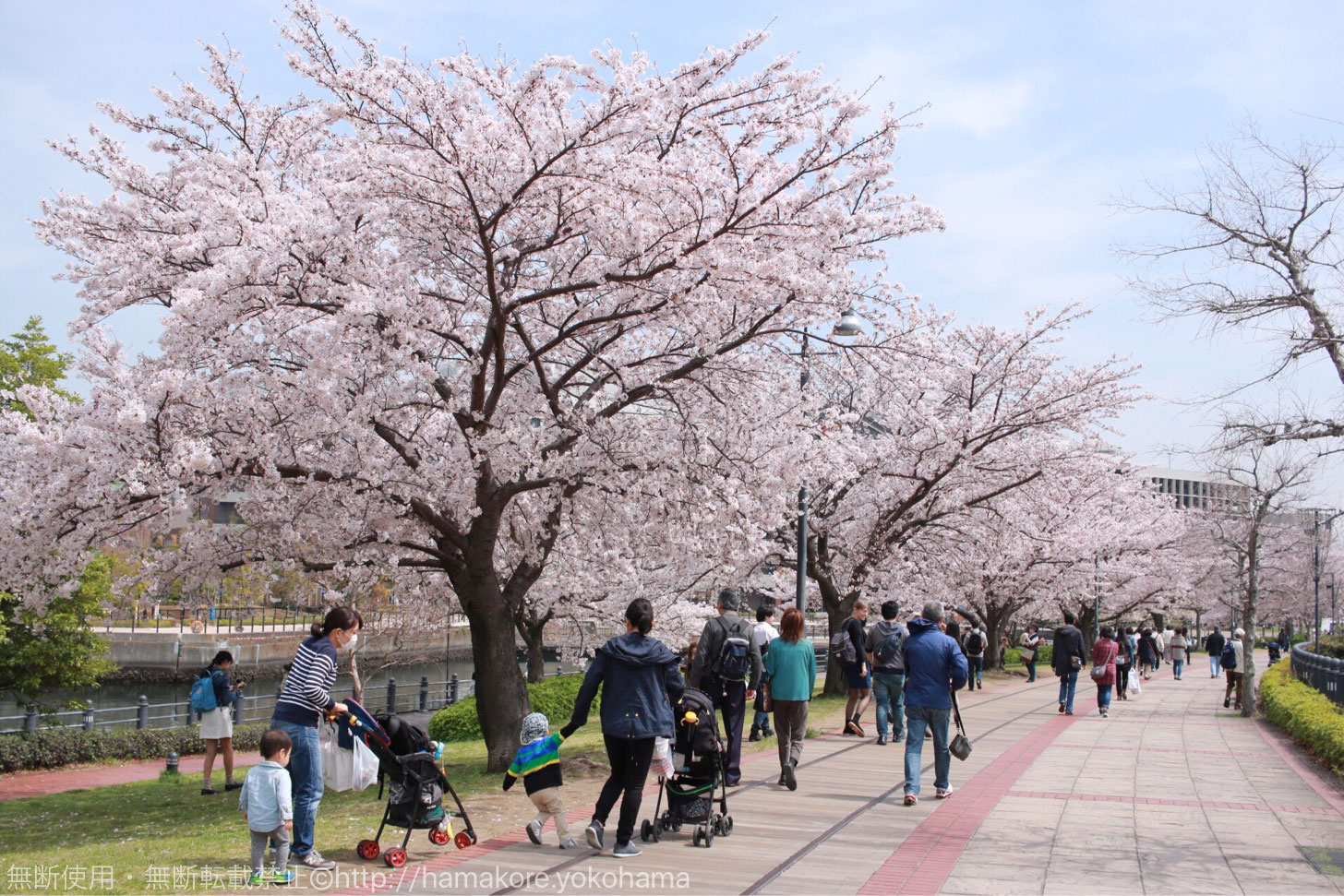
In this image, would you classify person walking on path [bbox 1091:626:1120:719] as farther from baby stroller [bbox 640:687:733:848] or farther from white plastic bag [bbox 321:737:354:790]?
white plastic bag [bbox 321:737:354:790]

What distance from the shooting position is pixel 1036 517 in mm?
29359

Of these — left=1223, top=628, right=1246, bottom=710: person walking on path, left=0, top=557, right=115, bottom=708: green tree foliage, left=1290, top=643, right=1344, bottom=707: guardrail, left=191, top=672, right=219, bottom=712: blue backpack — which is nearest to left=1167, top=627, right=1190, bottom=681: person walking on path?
left=1290, top=643, right=1344, bottom=707: guardrail

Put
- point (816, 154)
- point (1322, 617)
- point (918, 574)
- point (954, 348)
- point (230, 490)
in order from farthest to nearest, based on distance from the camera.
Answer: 1. point (1322, 617)
2. point (918, 574)
3. point (954, 348)
4. point (230, 490)
5. point (816, 154)

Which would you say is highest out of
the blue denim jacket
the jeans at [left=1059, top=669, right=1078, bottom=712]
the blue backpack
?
the blue denim jacket

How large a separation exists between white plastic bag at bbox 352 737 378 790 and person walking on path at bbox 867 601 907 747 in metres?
6.73

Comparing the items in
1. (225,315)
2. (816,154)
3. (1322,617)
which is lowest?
(1322,617)

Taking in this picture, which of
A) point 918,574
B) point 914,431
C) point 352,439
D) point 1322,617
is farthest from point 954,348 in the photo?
point 1322,617

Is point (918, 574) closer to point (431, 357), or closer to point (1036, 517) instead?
point (1036, 517)

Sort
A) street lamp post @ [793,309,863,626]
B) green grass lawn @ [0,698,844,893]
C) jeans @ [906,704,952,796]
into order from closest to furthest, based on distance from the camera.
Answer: green grass lawn @ [0,698,844,893]
jeans @ [906,704,952,796]
street lamp post @ [793,309,863,626]

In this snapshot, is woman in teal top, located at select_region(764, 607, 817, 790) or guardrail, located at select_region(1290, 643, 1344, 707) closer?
woman in teal top, located at select_region(764, 607, 817, 790)

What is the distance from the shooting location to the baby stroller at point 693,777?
7.39 m

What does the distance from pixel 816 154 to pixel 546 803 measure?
5.82 m

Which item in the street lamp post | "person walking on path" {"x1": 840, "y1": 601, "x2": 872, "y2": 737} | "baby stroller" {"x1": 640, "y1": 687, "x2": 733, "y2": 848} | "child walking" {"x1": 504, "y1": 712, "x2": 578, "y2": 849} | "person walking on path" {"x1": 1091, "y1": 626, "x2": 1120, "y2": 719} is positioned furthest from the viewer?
"person walking on path" {"x1": 1091, "y1": 626, "x2": 1120, "y2": 719}

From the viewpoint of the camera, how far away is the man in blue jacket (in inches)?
359
